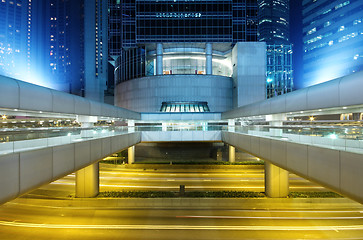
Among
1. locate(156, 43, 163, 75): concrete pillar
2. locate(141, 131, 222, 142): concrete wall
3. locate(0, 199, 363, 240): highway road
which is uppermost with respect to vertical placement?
locate(156, 43, 163, 75): concrete pillar

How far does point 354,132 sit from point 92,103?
1637 centimetres

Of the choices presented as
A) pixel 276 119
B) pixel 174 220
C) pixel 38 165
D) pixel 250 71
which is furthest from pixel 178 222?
pixel 250 71

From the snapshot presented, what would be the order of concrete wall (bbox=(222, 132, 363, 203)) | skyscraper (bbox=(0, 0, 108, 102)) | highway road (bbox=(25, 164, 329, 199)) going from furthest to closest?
Answer: skyscraper (bbox=(0, 0, 108, 102)) → highway road (bbox=(25, 164, 329, 199)) → concrete wall (bbox=(222, 132, 363, 203))

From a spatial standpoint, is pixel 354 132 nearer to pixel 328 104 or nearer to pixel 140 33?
pixel 328 104

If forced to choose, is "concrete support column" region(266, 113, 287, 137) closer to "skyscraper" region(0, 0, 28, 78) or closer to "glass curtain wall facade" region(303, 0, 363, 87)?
"glass curtain wall facade" region(303, 0, 363, 87)

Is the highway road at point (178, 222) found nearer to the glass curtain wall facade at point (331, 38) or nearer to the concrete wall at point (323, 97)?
the concrete wall at point (323, 97)

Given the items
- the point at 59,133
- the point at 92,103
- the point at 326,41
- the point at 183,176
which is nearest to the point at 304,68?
the point at 326,41

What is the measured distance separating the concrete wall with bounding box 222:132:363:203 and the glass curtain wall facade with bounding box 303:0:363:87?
60.9m

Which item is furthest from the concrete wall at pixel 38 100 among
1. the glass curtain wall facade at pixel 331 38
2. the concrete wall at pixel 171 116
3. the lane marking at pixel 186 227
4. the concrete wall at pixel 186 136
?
the glass curtain wall facade at pixel 331 38

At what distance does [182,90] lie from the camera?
48.2 metres

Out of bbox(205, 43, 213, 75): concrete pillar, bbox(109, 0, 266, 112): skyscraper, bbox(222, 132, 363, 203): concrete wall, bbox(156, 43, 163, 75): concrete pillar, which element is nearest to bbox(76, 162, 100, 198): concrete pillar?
bbox(222, 132, 363, 203): concrete wall

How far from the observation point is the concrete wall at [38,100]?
8.39 meters

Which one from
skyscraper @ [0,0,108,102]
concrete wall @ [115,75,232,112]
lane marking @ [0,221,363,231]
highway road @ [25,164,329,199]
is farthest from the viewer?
skyscraper @ [0,0,108,102]

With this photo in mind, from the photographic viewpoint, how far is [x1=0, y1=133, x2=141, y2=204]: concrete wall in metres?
7.10
